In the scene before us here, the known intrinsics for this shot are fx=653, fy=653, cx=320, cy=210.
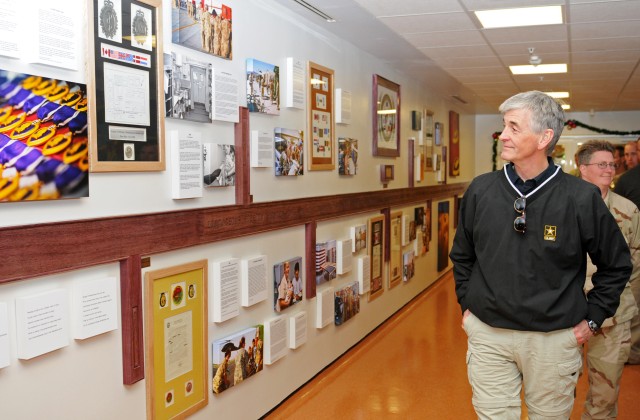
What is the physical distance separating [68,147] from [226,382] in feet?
5.80

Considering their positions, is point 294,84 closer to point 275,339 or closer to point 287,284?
point 287,284

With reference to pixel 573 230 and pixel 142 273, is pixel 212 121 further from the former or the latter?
A: pixel 573 230

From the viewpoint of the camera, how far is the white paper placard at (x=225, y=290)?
3621 millimetres

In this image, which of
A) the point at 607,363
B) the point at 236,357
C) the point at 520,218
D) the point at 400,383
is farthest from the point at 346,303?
the point at 520,218

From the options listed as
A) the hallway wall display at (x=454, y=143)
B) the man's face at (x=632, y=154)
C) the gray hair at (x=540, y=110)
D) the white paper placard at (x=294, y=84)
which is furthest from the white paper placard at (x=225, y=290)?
the hallway wall display at (x=454, y=143)

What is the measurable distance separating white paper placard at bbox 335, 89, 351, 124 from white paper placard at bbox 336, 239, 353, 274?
1015 millimetres

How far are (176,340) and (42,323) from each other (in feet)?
2.99

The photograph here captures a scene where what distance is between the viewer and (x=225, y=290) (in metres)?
3.69

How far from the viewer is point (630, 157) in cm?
681

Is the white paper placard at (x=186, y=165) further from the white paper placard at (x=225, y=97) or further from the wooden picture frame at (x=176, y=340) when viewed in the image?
the wooden picture frame at (x=176, y=340)

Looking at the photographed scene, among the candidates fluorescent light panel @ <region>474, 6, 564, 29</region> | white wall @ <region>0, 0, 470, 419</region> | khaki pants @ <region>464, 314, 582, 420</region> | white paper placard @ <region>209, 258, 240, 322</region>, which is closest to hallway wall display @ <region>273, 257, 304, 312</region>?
white wall @ <region>0, 0, 470, 419</region>

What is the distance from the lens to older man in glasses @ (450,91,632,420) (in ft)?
8.18

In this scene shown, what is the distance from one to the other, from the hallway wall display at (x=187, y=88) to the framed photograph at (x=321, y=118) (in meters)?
1.38

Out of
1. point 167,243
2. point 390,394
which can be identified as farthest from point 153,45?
point 390,394
